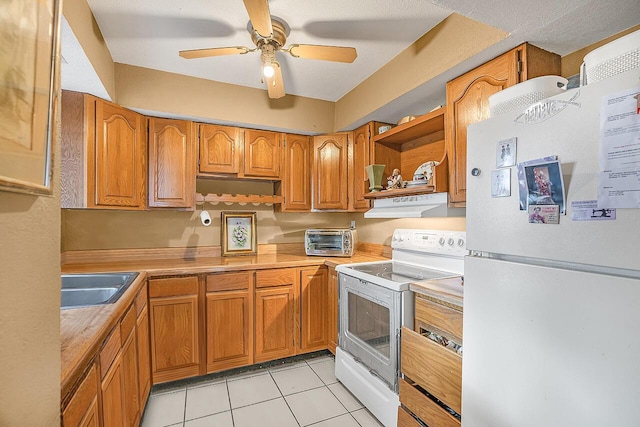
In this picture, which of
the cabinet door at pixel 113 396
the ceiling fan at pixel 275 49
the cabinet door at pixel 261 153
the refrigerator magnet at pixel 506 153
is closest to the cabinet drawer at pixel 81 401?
the cabinet door at pixel 113 396

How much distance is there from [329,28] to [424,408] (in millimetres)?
2201

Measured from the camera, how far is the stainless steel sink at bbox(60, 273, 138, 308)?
65.5 inches

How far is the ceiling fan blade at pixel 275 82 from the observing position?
1846 millimetres

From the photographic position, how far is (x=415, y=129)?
228cm

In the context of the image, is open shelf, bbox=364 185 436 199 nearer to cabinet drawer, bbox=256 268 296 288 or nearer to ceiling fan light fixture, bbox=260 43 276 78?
cabinet drawer, bbox=256 268 296 288

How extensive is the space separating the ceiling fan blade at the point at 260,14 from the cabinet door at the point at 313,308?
1.81 m

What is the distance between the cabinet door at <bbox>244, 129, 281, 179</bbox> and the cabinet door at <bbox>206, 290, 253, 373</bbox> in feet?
3.65

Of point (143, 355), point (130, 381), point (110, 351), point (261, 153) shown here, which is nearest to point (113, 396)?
point (110, 351)

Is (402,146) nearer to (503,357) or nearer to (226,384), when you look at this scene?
(503,357)

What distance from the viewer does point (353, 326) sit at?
2.20 meters

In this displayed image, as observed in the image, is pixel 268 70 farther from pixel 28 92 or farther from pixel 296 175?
pixel 28 92

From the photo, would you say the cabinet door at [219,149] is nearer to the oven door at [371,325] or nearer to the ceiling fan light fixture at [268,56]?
the ceiling fan light fixture at [268,56]

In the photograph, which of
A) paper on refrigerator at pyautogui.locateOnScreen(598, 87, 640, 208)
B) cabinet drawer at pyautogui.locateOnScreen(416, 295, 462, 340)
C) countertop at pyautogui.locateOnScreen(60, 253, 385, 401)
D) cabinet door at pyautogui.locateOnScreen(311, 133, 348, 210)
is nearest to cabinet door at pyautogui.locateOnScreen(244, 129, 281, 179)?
cabinet door at pyautogui.locateOnScreen(311, 133, 348, 210)

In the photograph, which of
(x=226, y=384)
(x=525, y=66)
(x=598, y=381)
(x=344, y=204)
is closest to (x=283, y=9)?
(x=525, y=66)
